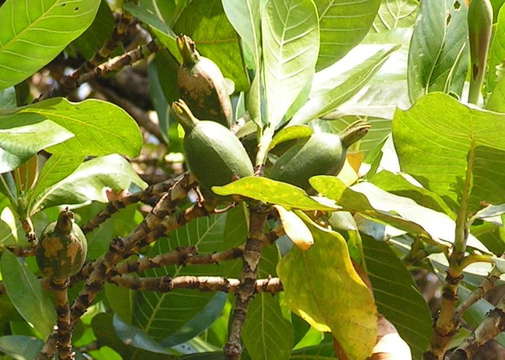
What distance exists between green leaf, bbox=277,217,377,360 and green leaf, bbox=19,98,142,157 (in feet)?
0.86

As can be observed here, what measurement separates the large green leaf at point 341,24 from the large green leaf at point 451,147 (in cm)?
24

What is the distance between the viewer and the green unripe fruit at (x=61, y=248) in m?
1.02

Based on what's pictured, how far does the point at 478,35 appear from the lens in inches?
39.7

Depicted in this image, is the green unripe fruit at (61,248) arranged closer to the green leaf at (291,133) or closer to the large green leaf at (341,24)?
the green leaf at (291,133)

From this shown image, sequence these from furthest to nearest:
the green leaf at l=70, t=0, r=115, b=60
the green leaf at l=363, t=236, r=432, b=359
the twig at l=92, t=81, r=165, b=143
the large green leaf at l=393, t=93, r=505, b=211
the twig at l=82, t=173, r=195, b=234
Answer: the twig at l=92, t=81, r=165, b=143, the green leaf at l=70, t=0, r=115, b=60, the twig at l=82, t=173, r=195, b=234, the green leaf at l=363, t=236, r=432, b=359, the large green leaf at l=393, t=93, r=505, b=211

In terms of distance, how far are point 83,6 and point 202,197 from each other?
0.25m

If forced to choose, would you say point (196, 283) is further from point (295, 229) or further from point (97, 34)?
point (97, 34)

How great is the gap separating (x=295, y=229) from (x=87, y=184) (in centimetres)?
49

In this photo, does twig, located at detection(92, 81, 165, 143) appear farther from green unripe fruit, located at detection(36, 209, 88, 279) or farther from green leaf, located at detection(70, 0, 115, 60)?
green unripe fruit, located at detection(36, 209, 88, 279)

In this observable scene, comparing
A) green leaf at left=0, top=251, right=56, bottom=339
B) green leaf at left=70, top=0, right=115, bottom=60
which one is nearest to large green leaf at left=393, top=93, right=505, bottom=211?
green leaf at left=0, top=251, right=56, bottom=339

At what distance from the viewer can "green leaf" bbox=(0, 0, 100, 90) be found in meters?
1.07

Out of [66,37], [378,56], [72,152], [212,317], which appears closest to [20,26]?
[66,37]

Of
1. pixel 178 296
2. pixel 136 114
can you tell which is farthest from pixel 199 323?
pixel 136 114

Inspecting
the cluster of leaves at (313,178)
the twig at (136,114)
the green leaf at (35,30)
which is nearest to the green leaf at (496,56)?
the cluster of leaves at (313,178)
